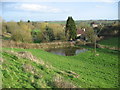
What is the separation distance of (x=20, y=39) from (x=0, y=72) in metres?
26.4

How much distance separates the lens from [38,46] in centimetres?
2733

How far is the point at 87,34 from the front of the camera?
116 ft

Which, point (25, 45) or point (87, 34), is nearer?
point (25, 45)

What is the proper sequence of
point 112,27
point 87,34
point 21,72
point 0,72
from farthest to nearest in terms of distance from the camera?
point 112,27 → point 87,34 → point 21,72 → point 0,72

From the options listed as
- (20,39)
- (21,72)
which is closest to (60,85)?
(21,72)

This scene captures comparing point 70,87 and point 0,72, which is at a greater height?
point 0,72

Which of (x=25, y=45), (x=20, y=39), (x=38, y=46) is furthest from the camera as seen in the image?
(x=20, y=39)

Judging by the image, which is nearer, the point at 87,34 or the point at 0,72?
the point at 0,72

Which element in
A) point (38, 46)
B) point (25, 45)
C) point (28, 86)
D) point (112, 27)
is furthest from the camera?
point (112, 27)

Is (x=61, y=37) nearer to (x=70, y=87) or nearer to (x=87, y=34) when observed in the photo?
(x=87, y=34)

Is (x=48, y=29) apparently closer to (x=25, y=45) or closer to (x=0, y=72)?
(x=25, y=45)

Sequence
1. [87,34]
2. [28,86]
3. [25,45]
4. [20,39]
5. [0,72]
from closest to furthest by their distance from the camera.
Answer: [28,86] < [0,72] < [25,45] < [20,39] < [87,34]

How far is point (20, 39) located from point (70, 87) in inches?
1076

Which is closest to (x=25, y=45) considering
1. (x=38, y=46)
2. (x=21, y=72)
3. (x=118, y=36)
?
(x=38, y=46)
